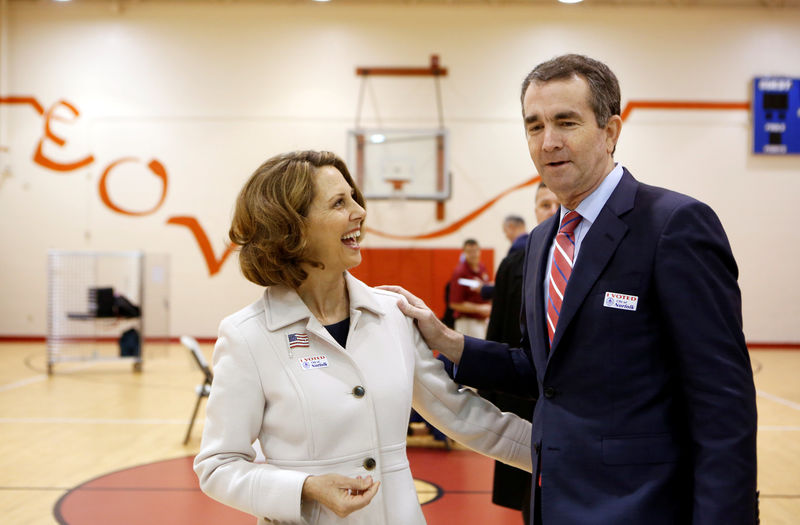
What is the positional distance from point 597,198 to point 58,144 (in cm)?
1347

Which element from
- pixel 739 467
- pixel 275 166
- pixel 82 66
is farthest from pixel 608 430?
pixel 82 66

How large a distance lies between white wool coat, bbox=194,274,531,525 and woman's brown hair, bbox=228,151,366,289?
65 millimetres

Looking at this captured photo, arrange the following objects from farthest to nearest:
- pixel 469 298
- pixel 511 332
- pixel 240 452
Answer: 1. pixel 469 298
2. pixel 511 332
3. pixel 240 452

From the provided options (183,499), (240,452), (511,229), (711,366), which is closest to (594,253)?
(711,366)

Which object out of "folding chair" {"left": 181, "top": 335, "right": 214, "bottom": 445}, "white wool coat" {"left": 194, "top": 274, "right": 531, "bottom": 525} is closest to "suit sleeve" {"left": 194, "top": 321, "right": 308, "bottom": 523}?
"white wool coat" {"left": 194, "top": 274, "right": 531, "bottom": 525}

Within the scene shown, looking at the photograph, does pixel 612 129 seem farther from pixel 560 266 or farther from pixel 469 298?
pixel 469 298

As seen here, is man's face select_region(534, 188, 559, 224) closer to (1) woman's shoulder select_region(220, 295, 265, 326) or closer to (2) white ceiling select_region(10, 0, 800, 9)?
(1) woman's shoulder select_region(220, 295, 265, 326)

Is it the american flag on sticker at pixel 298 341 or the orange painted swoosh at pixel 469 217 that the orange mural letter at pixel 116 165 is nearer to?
the orange painted swoosh at pixel 469 217

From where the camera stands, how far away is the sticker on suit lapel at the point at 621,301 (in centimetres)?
159

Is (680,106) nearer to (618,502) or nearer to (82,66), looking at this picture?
(82,66)

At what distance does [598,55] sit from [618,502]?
12.5 m

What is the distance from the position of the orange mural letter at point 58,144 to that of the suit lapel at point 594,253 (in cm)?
1316

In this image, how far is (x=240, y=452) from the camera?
5.44ft

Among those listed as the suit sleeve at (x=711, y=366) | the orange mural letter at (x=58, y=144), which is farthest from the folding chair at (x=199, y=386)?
the orange mural letter at (x=58, y=144)
